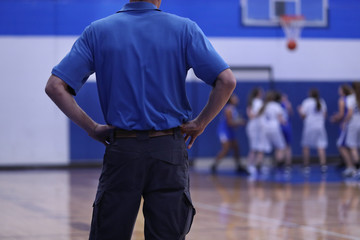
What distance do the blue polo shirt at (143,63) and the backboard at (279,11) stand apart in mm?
15777

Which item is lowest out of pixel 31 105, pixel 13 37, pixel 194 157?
pixel 194 157

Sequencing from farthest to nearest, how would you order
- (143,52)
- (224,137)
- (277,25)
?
(277,25), (224,137), (143,52)

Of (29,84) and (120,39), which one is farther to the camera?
(29,84)

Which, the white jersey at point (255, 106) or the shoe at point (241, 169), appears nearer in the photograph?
the white jersey at point (255, 106)

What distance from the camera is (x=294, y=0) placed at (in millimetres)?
18719

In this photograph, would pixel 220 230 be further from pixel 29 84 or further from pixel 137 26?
pixel 29 84

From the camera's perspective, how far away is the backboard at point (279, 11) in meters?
18.7

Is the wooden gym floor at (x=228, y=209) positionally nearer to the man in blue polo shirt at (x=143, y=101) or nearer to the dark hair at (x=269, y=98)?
the dark hair at (x=269, y=98)

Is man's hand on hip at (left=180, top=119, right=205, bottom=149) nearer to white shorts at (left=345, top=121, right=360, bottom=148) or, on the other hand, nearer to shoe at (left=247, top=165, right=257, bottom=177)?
white shorts at (left=345, top=121, right=360, bottom=148)

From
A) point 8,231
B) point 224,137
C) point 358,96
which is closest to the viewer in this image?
point 8,231

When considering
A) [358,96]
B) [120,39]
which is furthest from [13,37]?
[120,39]

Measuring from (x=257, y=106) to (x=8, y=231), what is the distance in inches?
383

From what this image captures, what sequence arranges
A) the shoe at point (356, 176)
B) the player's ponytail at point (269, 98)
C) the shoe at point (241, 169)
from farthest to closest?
the shoe at point (241, 169) < the player's ponytail at point (269, 98) < the shoe at point (356, 176)

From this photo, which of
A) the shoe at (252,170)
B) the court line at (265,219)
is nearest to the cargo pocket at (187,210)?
the court line at (265,219)
